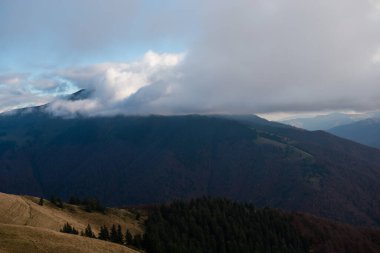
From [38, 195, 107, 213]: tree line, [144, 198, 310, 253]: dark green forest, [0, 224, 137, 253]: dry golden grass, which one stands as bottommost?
[144, 198, 310, 253]: dark green forest

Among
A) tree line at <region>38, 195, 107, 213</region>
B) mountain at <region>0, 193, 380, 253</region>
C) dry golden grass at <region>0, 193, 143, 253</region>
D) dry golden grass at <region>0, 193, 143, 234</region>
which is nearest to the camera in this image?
dry golden grass at <region>0, 193, 143, 253</region>

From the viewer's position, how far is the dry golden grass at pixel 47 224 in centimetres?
7119

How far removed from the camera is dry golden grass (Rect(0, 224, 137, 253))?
225 feet

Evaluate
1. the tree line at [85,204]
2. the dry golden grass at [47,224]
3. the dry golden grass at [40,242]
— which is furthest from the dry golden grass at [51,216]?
the dry golden grass at [40,242]

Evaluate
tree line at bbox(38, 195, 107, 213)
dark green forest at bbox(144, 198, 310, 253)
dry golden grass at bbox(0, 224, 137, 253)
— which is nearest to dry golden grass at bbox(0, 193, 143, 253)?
dry golden grass at bbox(0, 224, 137, 253)

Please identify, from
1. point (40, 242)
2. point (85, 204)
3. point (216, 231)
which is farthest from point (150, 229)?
point (40, 242)

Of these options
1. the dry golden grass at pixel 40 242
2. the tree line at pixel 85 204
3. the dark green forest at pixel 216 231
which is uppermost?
the dry golden grass at pixel 40 242

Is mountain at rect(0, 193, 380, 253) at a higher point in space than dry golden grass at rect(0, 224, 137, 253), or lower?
lower

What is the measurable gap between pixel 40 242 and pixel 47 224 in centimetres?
4569

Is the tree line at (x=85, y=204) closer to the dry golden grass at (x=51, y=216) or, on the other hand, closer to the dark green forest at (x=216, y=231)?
the dry golden grass at (x=51, y=216)

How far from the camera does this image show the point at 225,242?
17075 cm

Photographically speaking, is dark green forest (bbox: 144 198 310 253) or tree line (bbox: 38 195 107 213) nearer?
tree line (bbox: 38 195 107 213)

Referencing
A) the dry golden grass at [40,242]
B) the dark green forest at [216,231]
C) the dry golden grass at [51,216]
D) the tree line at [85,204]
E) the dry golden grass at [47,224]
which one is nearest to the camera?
the dry golden grass at [40,242]

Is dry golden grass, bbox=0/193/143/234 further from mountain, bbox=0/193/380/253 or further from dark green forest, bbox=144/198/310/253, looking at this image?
dark green forest, bbox=144/198/310/253
